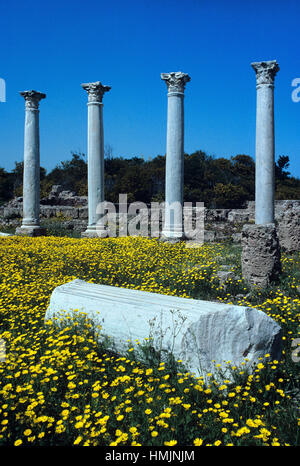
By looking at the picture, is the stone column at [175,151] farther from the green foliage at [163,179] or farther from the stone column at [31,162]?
the green foliage at [163,179]

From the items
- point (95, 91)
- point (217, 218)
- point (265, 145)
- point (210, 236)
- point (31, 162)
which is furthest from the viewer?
point (217, 218)

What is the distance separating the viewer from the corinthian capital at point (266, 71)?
45.9 feet

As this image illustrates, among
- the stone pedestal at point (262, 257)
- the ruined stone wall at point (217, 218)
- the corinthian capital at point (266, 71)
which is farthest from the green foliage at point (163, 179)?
the stone pedestal at point (262, 257)

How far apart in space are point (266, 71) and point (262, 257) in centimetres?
934

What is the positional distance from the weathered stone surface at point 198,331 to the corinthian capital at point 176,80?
1195cm

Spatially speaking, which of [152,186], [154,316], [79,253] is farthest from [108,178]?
[154,316]

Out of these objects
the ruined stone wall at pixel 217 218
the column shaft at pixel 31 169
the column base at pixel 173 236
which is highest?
the column shaft at pixel 31 169

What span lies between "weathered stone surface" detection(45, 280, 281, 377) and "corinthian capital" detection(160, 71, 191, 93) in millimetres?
11948

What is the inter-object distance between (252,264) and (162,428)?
4844mm

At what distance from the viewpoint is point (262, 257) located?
724 cm

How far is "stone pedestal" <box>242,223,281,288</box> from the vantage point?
7184mm

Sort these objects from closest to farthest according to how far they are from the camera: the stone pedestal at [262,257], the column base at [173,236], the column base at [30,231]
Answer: the stone pedestal at [262,257], the column base at [173,236], the column base at [30,231]

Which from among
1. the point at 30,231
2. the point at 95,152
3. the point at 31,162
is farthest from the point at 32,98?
the point at 30,231

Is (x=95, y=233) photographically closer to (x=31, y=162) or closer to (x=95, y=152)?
(x=95, y=152)
